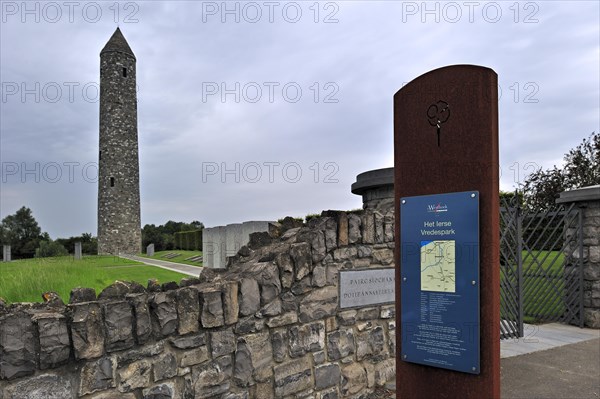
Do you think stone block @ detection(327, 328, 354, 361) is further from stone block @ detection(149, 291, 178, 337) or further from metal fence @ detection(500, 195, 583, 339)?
metal fence @ detection(500, 195, 583, 339)

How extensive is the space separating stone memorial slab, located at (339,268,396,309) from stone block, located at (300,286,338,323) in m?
0.12

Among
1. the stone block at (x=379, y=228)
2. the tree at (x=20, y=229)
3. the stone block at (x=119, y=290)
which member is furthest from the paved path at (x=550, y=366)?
the tree at (x=20, y=229)

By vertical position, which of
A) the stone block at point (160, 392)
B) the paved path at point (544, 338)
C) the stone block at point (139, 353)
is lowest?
the paved path at point (544, 338)

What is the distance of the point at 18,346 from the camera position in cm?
246

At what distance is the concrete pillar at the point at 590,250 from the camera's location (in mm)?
7730

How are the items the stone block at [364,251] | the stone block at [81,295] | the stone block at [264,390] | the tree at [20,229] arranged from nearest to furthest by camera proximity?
the stone block at [81,295] < the stone block at [264,390] < the stone block at [364,251] < the tree at [20,229]

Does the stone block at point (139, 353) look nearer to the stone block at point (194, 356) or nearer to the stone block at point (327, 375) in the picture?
the stone block at point (194, 356)

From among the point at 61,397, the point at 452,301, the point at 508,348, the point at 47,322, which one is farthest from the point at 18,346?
the point at 508,348

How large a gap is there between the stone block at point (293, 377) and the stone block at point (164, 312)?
1107 mm

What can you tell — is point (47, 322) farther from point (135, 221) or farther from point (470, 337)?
point (135, 221)

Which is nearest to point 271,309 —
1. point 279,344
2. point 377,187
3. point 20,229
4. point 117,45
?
point 279,344

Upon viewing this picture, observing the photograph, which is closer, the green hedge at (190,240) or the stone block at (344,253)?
the stone block at (344,253)

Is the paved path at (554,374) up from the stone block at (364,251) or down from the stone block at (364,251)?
down

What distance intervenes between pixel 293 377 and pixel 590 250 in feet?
21.6
